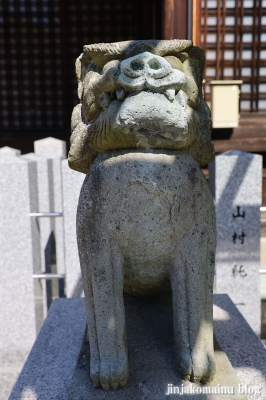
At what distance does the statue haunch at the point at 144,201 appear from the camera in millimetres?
1480

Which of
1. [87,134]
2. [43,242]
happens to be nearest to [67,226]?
[43,242]

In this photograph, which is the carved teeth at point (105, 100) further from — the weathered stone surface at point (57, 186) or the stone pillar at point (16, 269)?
the weathered stone surface at point (57, 186)

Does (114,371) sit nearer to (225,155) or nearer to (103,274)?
(103,274)

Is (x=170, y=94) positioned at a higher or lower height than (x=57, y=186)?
higher

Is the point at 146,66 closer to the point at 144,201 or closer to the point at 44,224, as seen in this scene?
the point at 144,201

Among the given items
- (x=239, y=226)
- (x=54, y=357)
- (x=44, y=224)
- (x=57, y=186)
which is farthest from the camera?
(x=57, y=186)

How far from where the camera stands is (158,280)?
5.37 ft

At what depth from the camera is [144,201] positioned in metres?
1.49

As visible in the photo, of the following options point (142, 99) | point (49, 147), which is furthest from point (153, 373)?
point (49, 147)

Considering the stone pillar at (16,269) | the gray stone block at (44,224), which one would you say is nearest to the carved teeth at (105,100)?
the stone pillar at (16,269)

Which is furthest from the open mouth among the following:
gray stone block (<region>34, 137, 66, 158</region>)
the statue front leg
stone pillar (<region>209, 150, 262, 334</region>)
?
gray stone block (<region>34, 137, 66, 158</region>)

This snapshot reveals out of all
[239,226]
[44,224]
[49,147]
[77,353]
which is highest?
[49,147]

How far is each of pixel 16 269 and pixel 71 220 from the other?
0.47 metres

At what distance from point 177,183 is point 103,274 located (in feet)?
1.34
